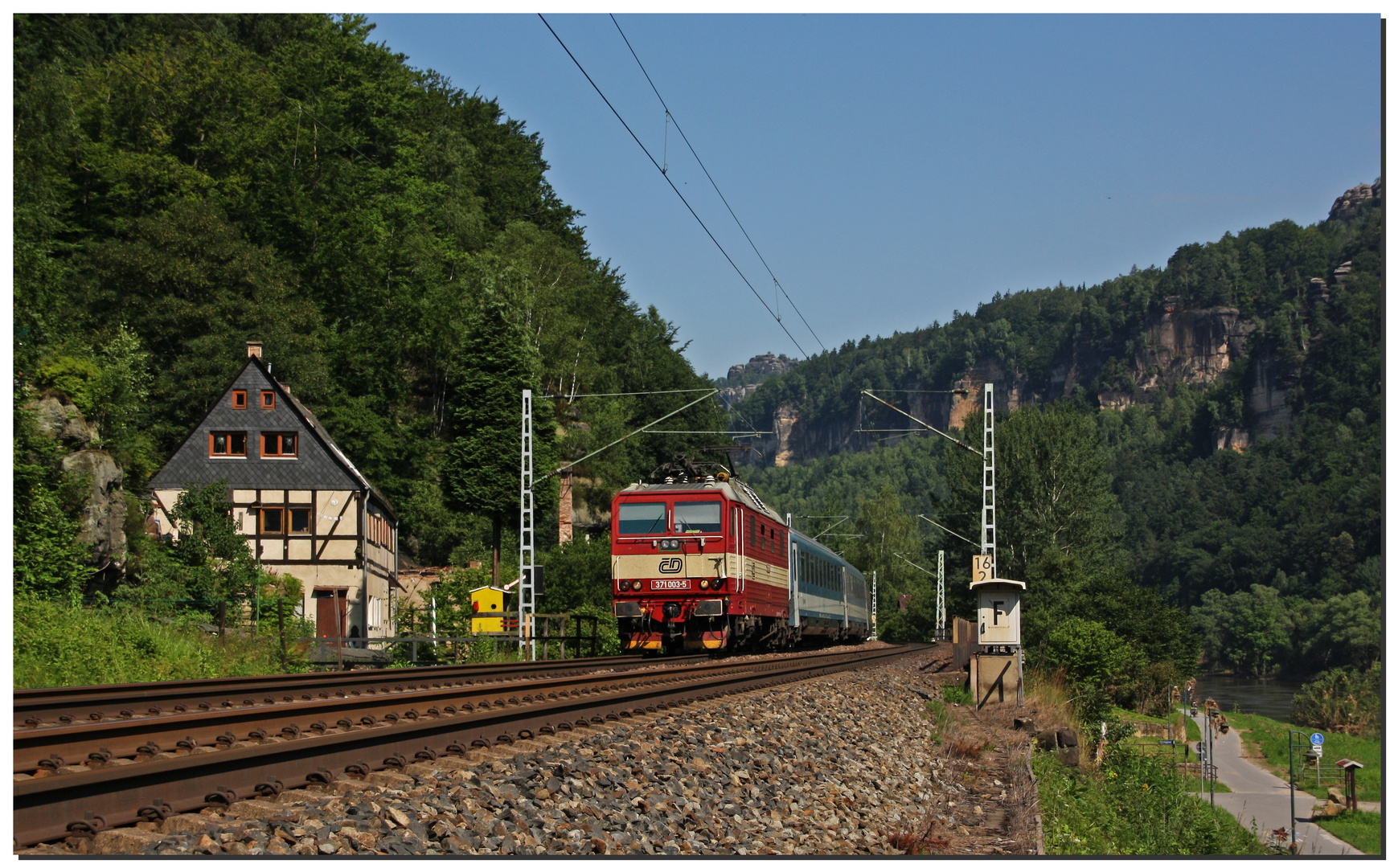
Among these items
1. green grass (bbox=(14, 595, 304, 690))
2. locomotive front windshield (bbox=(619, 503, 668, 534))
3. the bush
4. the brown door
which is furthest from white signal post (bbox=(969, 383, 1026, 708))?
the bush

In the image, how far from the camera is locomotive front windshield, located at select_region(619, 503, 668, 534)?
85.6ft

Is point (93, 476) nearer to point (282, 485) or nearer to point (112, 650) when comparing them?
point (282, 485)

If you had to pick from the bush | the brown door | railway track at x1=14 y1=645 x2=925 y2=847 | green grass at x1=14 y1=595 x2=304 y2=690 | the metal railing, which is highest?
railway track at x1=14 y1=645 x2=925 y2=847

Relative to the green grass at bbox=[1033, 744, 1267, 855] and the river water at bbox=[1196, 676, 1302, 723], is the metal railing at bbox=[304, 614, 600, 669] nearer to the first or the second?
the green grass at bbox=[1033, 744, 1267, 855]

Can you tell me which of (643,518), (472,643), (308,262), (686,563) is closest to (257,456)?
(308,262)

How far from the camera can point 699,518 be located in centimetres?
2569

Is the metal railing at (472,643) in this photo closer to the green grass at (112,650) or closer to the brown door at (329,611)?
the green grass at (112,650)

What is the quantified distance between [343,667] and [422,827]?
18.1 m

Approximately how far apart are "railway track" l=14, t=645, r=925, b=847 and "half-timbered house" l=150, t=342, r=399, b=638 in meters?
31.9

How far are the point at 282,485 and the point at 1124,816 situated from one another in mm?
36169

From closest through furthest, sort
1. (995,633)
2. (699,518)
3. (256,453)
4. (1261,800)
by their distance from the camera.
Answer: (995,633) < (699,518) < (256,453) < (1261,800)

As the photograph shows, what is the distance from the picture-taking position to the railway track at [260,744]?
6273 millimetres

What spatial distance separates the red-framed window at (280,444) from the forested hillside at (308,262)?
159 inches

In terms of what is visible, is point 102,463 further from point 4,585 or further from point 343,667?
point 4,585
